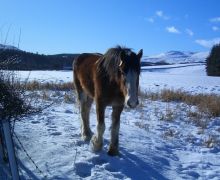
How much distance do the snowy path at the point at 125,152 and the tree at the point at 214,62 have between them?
1630 inches

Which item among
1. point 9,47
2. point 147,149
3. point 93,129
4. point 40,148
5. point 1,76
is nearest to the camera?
point 1,76

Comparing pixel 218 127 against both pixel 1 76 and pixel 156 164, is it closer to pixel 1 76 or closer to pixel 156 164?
pixel 156 164

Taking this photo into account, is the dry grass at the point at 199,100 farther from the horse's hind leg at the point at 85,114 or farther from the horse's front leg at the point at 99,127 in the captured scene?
the horse's front leg at the point at 99,127

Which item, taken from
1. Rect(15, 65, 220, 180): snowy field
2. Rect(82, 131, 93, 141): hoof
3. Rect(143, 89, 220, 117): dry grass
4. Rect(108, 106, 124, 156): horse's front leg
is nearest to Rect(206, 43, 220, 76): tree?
Rect(143, 89, 220, 117): dry grass

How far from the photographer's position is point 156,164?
22.2 ft

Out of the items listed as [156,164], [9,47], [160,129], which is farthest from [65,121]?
[9,47]

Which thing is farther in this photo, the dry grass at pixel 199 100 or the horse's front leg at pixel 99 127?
the dry grass at pixel 199 100

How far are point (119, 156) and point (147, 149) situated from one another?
819mm

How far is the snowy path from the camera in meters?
6.08

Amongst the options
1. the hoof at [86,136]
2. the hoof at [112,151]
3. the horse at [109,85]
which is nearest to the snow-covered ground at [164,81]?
the horse at [109,85]

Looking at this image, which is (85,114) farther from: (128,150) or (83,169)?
(83,169)

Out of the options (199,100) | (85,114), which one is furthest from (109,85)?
(199,100)

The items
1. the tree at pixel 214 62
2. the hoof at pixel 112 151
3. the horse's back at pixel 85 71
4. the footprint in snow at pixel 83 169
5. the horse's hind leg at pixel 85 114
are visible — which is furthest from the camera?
the tree at pixel 214 62

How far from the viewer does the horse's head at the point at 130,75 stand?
580 cm
